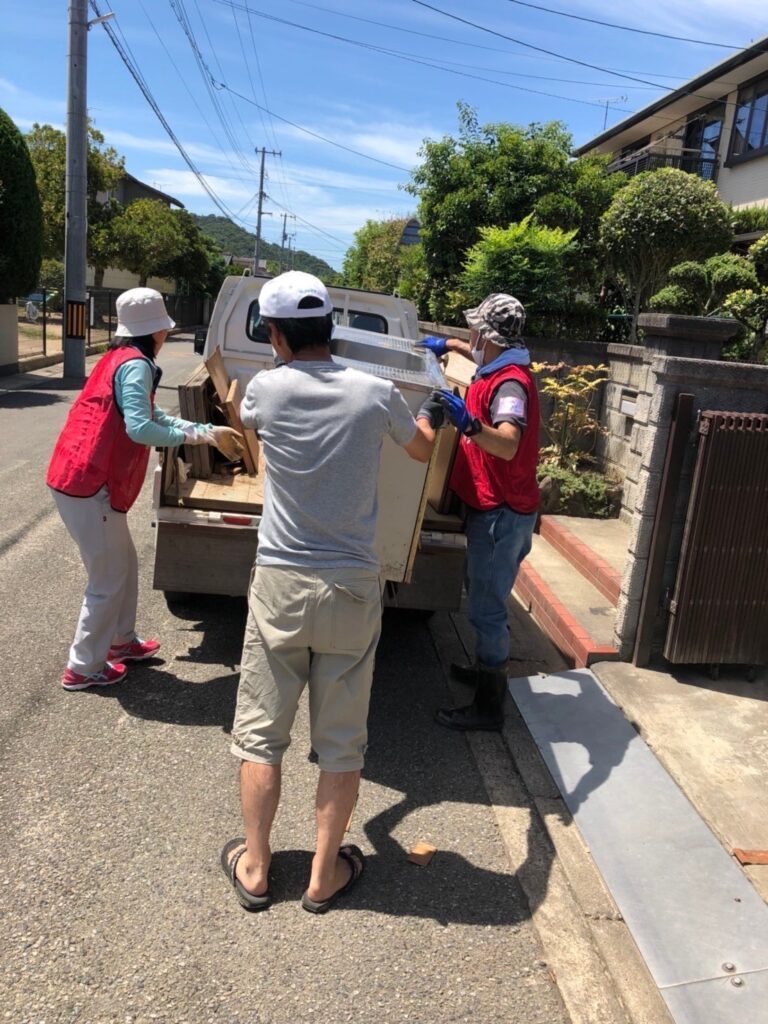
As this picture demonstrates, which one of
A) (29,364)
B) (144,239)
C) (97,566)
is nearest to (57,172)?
(144,239)

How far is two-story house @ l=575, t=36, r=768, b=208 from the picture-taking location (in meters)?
18.5

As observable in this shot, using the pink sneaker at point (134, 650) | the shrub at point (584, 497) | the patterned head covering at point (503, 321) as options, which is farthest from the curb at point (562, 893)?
the shrub at point (584, 497)

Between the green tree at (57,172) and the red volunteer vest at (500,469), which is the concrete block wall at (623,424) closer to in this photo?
the red volunteer vest at (500,469)

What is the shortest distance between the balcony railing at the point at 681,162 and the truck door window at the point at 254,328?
16717 millimetres

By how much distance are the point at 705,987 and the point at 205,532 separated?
2.90 metres

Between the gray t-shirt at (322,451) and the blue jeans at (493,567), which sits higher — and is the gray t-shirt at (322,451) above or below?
above

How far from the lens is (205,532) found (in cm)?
417

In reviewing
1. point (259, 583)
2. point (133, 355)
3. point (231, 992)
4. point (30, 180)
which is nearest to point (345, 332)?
point (133, 355)

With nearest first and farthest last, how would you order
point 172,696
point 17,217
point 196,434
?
point 196,434
point 172,696
point 17,217

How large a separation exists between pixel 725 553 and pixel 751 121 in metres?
18.9

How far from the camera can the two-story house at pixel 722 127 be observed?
60.7ft

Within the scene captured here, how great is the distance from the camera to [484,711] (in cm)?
399

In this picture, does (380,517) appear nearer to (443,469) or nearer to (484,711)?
(443,469)

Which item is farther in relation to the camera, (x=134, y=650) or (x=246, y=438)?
(x=246, y=438)
